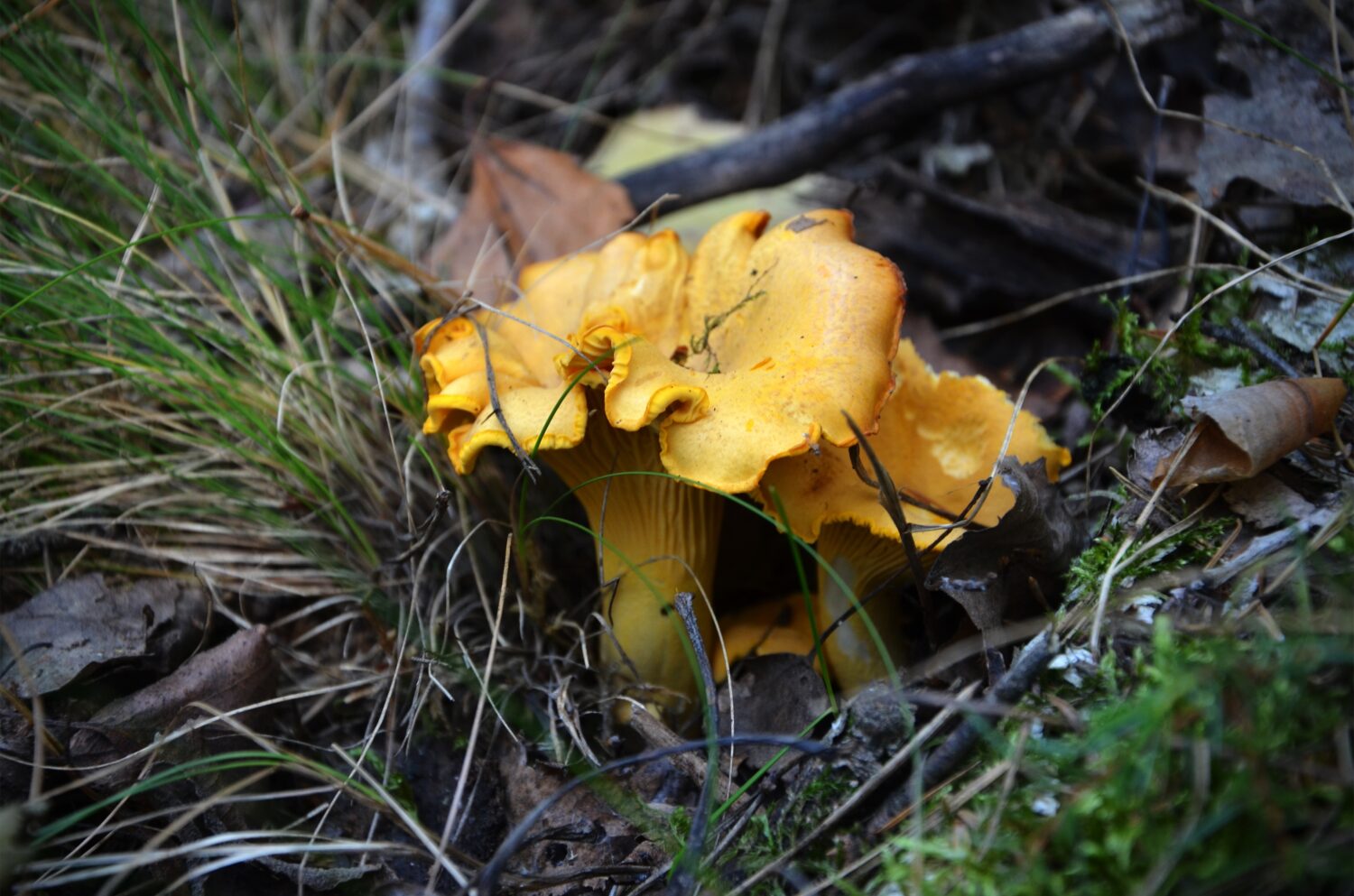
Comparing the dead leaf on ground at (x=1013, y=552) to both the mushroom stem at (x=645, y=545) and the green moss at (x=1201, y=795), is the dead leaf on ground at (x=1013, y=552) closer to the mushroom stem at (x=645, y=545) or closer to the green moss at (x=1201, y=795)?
the green moss at (x=1201, y=795)

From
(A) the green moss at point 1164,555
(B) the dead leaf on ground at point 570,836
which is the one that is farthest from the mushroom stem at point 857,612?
(B) the dead leaf on ground at point 570,836

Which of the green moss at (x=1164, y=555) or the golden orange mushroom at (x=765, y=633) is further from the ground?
the green moss at (x=1164, y=555)

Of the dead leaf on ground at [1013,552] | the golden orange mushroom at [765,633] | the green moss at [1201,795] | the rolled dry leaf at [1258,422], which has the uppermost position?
the rolled dry leaf at [1258,422]

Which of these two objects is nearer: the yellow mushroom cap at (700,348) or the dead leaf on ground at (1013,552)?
the yellow mushroom cap at (700,348)

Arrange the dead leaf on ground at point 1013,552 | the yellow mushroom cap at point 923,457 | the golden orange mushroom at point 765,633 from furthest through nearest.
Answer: the golden orange mushroom at point 765,633, the yellow mushroom cap at point 923,457, the dead leaf on ground at point 1013,552

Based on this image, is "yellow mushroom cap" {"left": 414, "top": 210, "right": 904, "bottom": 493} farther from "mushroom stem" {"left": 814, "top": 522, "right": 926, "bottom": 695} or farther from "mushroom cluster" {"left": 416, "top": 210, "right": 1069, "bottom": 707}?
"mushroom stem" {"left": 814, "top": 522, "right": 926, "bottom": 695}

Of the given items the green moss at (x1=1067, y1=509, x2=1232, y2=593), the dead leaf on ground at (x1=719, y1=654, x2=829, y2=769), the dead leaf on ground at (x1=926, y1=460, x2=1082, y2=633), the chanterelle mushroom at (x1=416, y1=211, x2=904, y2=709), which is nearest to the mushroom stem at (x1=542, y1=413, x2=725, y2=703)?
the chanterelle mushroom at (x1=416, y1=211, x2=904, y2=709)

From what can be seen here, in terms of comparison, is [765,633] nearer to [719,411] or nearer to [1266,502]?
[719,411]

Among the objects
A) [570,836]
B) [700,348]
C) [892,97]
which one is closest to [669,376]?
[700,348]

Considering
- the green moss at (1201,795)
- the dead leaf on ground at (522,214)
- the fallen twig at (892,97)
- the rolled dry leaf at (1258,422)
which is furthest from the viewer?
the dead leaf on ground at (522,214)
